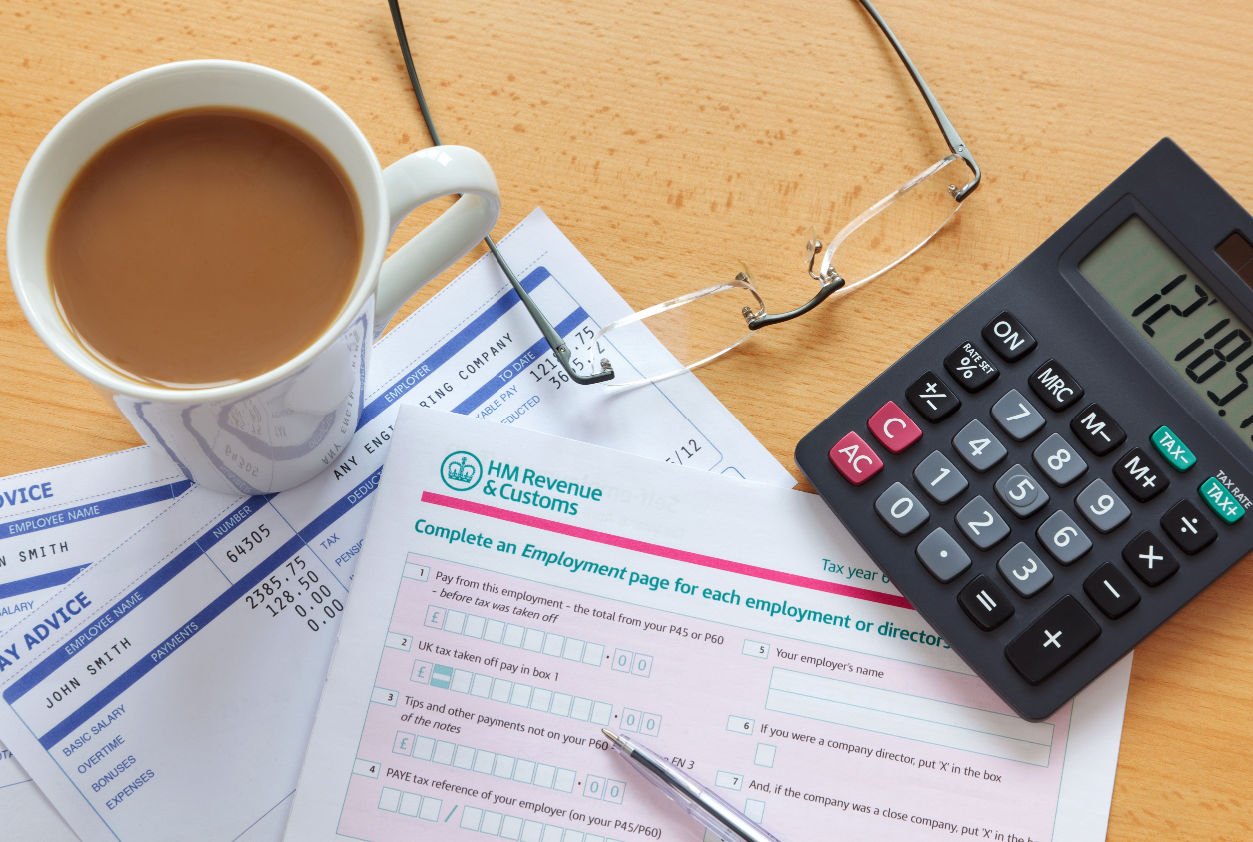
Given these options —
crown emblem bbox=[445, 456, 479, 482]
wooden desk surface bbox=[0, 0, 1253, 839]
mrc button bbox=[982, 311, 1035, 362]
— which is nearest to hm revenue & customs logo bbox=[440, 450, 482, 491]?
crown emblem bbox=[445, 456, 479, 482]

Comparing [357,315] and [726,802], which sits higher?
[357,315]

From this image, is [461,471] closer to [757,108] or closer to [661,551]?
[661,551]

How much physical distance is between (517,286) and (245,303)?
0.15m

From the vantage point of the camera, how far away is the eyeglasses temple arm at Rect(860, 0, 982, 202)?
507 millimetres

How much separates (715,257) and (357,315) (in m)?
0.22

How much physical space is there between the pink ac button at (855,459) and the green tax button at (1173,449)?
0.42ft

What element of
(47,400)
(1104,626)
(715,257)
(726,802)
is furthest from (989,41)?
(47,400)

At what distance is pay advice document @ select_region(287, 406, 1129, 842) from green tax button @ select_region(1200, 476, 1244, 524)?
89mm

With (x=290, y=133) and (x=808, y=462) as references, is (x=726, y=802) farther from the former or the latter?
(x=290, y=133)

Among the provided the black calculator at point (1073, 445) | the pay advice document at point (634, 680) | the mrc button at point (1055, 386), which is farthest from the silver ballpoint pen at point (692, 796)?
the mrc button at point (1055, 386)

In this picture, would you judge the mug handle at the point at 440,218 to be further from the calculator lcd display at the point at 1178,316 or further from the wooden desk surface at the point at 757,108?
the calculator lcd display at the point at 1178,316

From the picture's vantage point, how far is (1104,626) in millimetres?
453

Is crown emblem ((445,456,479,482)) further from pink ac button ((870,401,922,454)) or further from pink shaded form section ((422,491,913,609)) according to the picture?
pink ac button ((870,401,922,454))

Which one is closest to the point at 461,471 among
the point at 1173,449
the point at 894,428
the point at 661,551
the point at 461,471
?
the point at 461,471
